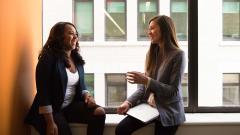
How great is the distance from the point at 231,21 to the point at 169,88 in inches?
Answer: 41.7

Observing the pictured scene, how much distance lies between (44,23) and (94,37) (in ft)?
1.50

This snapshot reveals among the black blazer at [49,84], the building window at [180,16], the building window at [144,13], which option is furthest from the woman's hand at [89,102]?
the building window at [180,16]

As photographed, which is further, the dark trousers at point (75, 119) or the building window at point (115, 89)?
the building window at point (115, 89)

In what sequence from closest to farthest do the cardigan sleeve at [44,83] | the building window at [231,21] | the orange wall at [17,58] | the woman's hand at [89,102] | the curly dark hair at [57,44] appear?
1. the orange wall at [17,58]
2. the cardigan sleeve at [44,83]
3. the curly dark hair at [57,44]
4. the woman's hand at [89,102]
5. the building window at [231,21]

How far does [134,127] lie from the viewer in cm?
251

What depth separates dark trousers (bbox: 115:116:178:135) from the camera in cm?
247

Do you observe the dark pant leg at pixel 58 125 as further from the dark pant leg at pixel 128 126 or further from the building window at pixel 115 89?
the building window at pixel 115 89

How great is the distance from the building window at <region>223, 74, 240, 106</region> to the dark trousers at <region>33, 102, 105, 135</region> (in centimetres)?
119

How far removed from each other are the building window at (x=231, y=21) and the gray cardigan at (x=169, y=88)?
2.68 ft

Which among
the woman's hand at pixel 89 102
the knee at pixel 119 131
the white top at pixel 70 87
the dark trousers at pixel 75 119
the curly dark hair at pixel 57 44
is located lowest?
the knee at pixel 119 131

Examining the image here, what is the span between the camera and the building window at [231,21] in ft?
10.1

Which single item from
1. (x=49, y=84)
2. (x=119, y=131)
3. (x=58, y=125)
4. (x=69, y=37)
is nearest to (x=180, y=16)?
(x=69, y=37)

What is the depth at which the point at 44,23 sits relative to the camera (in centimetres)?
311

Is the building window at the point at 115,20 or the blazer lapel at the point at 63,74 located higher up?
the building window at the point at 115,20
